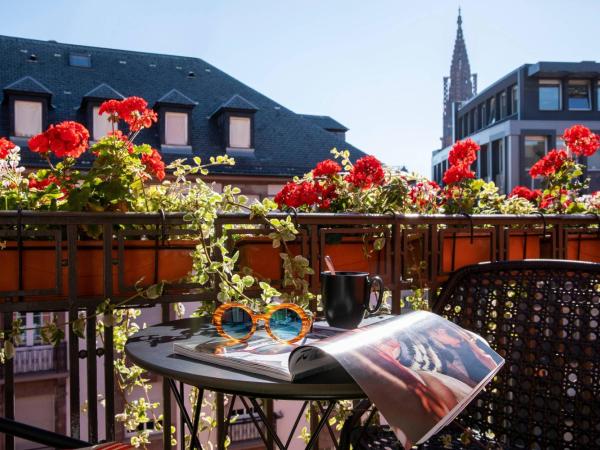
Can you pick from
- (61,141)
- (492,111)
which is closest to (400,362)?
(61,141)

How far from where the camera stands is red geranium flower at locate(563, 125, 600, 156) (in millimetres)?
3127

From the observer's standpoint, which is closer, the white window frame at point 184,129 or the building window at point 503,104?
the white window frame at point 184,129

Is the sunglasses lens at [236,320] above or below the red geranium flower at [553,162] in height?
below

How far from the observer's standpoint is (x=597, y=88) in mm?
25500

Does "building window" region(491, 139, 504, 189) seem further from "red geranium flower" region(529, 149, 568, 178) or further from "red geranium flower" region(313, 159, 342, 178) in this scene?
"red geranium flower" region(313, 159, 342, 178)

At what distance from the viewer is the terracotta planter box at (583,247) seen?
233 centimetres

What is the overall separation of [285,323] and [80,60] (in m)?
15.6

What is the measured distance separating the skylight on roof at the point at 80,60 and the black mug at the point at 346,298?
15389mm

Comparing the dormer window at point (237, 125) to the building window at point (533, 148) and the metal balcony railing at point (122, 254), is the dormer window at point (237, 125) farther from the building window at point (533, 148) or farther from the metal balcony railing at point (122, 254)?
the building window at point (533, 148)

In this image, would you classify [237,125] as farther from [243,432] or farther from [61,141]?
[61,141]

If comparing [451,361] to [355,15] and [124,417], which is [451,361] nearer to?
[124,417]

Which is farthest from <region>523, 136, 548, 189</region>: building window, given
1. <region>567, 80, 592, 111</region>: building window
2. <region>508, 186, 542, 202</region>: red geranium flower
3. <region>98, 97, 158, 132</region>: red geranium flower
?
<region>98, 97, 158, 132</region>: red geranium flower

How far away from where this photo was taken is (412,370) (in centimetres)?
87

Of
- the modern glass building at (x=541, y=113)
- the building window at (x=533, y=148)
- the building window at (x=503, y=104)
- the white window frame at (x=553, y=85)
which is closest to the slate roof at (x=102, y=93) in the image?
the modern glass building at (x=541, y=113)
